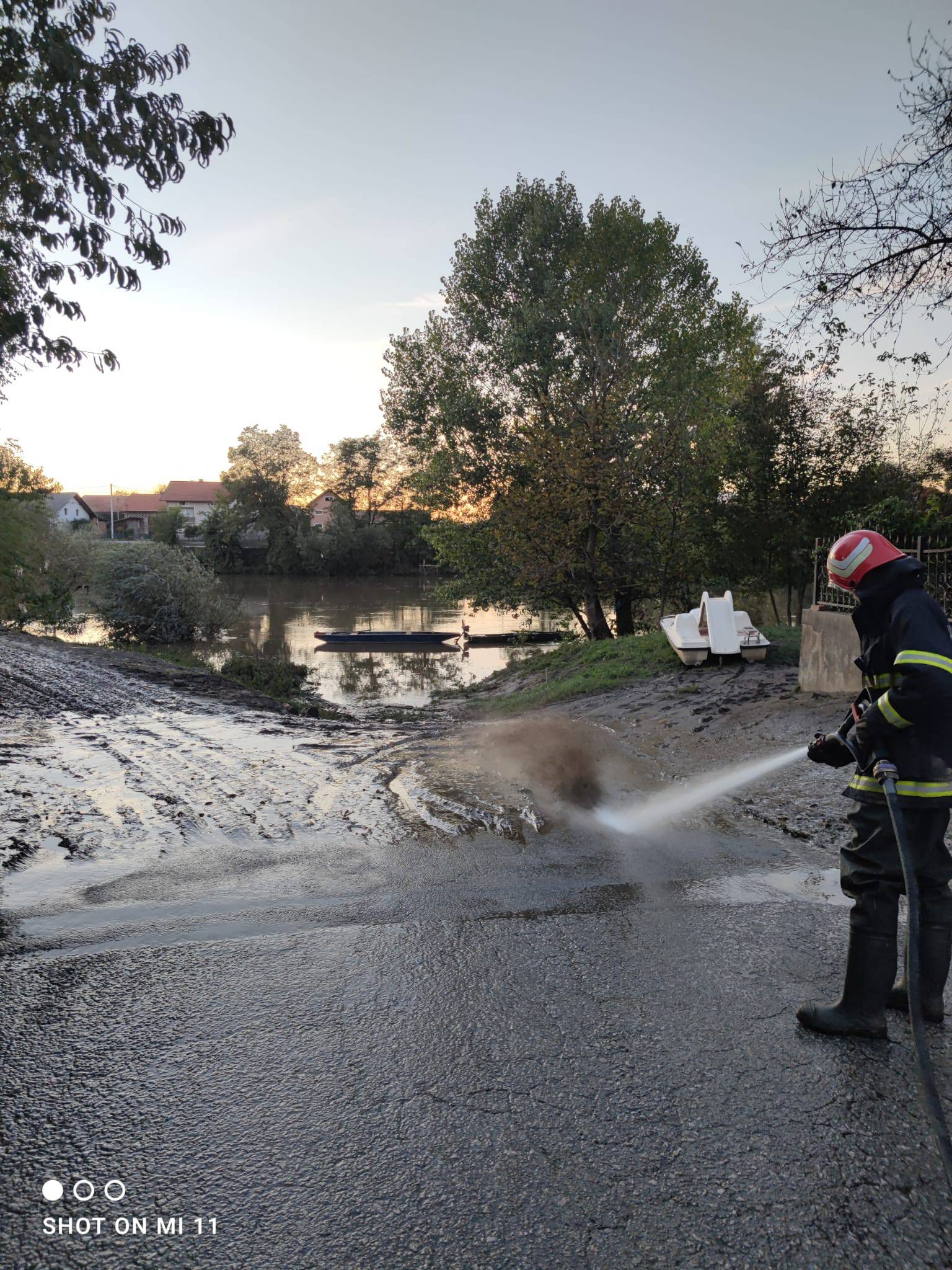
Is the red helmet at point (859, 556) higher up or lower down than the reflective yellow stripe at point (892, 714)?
higher up

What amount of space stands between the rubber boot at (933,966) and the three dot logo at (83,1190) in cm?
304

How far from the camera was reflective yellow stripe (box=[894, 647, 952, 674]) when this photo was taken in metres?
3.11

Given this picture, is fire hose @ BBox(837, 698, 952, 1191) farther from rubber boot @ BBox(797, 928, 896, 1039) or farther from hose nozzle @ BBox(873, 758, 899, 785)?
rubber boot @ BBox(797, 928, 896, 1039)

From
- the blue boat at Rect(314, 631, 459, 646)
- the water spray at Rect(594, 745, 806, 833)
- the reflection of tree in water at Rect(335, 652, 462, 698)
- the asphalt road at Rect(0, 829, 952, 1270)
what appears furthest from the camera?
the blue boat at Rect(314, 631, 459, 646)

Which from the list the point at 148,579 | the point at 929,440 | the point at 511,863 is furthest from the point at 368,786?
the point at 148,579

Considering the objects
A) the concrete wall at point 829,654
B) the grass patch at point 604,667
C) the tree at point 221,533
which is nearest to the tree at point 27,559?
the grass patch at point 604,667

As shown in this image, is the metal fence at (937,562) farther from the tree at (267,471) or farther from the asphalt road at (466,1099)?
the tree at (267,471)

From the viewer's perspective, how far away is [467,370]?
84.3ft

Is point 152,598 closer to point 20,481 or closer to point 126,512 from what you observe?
point 20,481

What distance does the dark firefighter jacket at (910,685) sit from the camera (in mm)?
3117

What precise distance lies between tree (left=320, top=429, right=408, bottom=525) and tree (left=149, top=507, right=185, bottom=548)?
14.3 meters

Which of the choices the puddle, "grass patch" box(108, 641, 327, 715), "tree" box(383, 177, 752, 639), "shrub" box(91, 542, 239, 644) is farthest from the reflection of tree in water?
the puddle

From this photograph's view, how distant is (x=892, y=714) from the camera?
315cm

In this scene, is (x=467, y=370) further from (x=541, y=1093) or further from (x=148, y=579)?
(x=541, y=1093)
